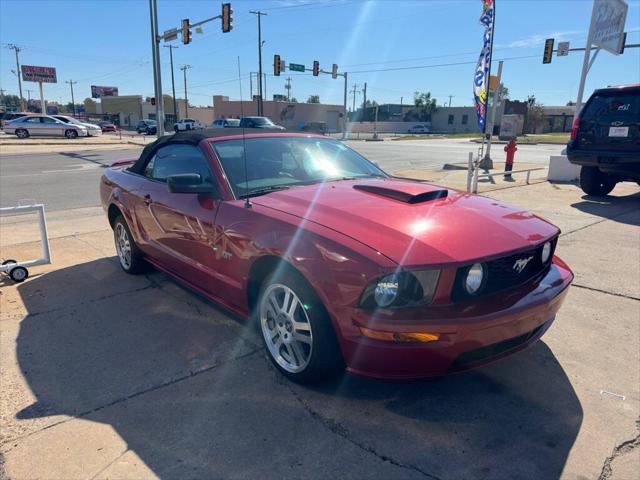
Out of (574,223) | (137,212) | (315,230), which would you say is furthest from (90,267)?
(574,223)

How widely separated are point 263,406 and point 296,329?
1.57ft

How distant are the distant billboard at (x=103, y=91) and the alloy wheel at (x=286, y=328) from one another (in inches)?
4323

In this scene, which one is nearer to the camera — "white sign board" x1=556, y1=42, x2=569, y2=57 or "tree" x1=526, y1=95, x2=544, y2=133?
"white sign board" x1=556, y1=42, x2=569, y2=57

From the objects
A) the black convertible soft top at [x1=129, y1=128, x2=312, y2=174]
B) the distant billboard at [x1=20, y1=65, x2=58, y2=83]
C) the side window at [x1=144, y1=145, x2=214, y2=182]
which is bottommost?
the side window at [x1=144, y1=145, x2=214, y2=182]

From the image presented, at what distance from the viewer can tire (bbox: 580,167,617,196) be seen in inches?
374

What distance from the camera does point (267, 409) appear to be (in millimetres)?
2697

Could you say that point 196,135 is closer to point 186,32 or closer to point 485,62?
point 485,62

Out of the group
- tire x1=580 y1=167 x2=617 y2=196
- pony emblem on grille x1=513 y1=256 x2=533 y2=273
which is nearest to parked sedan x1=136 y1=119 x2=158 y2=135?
tire x1=580 y1=167 x2=617 y2=196

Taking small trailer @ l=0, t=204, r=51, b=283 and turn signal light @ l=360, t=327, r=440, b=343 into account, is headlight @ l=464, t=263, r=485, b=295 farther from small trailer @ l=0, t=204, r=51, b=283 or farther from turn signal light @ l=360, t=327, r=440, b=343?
small trailer @ l=0, t=204, r=51, b=283

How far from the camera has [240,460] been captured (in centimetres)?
230

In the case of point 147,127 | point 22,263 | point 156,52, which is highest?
point 156,52

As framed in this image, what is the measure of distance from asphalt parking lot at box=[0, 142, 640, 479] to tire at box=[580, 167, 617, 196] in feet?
20.2

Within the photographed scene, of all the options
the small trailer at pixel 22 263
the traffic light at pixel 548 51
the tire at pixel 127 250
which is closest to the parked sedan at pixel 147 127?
the traffic light at pixel 548 51

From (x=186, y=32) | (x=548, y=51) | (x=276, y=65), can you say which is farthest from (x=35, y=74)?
(x=548, y=51)
